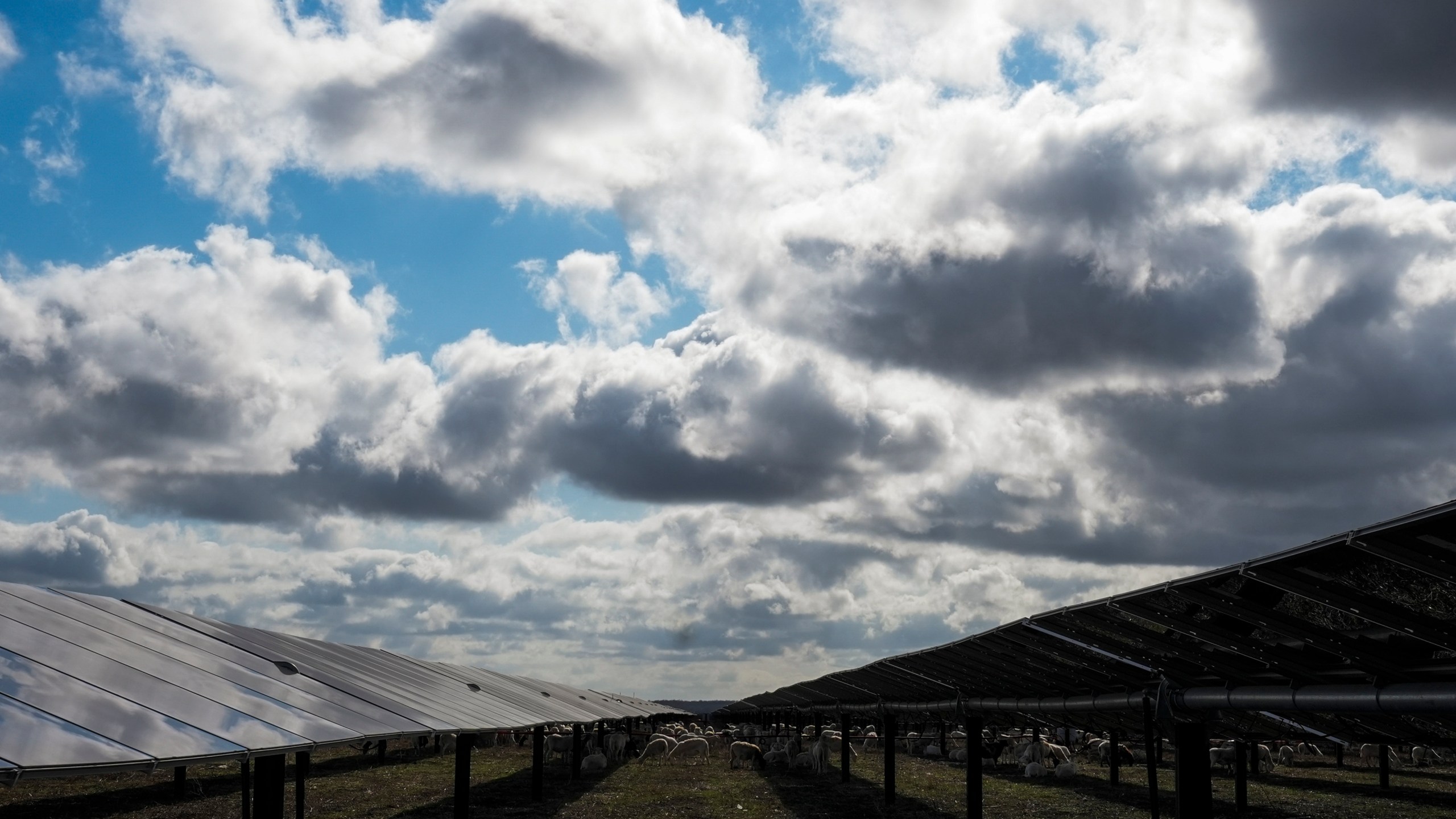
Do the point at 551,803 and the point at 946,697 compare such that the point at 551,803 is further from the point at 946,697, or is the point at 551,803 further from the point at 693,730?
the point at 693,730

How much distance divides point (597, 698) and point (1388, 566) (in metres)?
71.0

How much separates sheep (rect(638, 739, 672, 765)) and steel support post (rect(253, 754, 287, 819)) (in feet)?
172

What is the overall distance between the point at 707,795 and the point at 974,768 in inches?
599

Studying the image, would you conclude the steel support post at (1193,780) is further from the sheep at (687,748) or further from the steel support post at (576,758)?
the sheep at (687,748)

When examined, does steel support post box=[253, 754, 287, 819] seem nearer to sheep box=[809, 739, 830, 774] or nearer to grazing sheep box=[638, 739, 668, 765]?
sheep box=[809, 739, 830, 774]

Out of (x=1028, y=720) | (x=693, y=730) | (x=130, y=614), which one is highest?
(x=130, y=614)

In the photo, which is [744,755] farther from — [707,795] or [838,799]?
[838,799]

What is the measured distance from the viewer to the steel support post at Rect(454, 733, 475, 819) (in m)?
21.5

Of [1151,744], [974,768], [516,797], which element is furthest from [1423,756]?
[1151,744]

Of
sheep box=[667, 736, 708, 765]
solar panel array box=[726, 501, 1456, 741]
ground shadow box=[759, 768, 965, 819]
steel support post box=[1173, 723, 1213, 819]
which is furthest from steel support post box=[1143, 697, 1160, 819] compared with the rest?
sheep box=[667, 736, 708, 765]

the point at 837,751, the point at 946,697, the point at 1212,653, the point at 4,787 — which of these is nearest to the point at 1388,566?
the point at 1212,653

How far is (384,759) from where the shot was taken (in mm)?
60531

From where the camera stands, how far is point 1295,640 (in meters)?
15.0

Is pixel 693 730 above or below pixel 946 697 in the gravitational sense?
below
